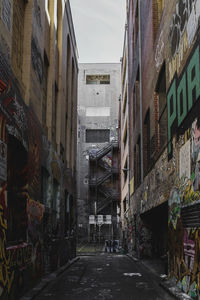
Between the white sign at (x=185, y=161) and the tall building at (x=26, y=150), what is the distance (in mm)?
4160

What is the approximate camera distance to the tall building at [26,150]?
330 inches

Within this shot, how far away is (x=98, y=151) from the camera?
4631 centimetres

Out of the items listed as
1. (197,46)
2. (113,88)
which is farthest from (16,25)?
(113,88)

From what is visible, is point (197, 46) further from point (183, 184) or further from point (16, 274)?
point (16, 274)

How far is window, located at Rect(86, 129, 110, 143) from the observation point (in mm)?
47966

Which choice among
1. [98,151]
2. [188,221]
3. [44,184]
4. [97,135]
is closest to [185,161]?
[188,221]

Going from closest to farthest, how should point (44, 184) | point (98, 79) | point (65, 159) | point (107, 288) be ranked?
point (107, 288) → point (44, 184) → point (65, 159) → point (98, 79)

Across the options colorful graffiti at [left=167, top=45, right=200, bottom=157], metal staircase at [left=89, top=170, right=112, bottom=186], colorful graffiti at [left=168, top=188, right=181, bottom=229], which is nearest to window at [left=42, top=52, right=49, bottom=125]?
colorful graffiti at [left=167, top=45, right=200, bottom=157]

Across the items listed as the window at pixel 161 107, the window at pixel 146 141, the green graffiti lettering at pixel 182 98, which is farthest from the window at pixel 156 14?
the green graffiti lettering at pixel 182 98

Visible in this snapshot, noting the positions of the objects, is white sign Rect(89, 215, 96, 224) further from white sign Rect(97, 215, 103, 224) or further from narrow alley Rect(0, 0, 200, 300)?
narrow alley Rect(0, 0, 200, 300)

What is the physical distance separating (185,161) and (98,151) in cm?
3709

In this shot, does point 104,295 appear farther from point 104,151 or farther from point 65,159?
point 104,151

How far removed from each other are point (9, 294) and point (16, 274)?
904mm

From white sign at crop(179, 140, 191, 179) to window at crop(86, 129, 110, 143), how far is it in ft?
125
